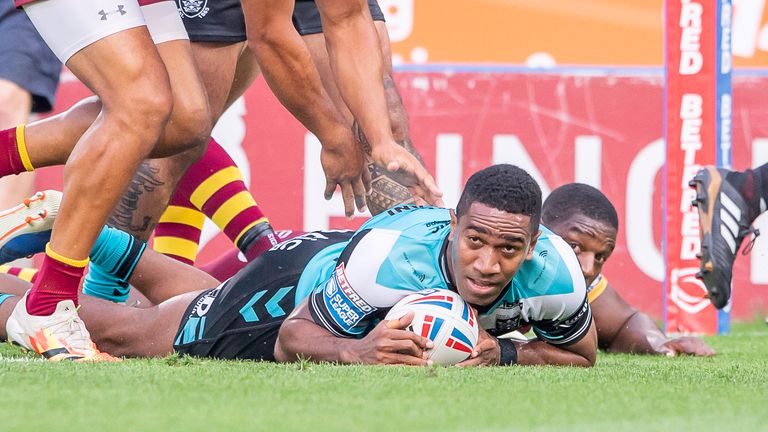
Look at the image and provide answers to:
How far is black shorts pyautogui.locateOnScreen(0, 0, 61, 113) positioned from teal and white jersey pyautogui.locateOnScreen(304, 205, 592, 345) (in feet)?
10.1

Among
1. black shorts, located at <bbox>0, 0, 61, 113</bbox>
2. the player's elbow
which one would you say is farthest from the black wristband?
black shorts, located at <bbox>0, 0, 61, 113</bbox>

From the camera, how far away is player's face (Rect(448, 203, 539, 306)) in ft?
14.0

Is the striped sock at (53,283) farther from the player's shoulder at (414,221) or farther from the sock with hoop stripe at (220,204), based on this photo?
the sock with hoop stripe at (220,204)

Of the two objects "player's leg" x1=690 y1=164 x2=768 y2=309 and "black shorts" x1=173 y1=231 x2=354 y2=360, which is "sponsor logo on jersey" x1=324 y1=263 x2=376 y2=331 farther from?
"player's leg" x1=690 y1=164 x2=768 y2=309

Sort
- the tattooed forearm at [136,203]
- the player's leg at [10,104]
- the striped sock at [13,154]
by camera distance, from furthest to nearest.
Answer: the player's leg at [10,104] < the tattooed forearm at [136,203] < the striped sock at [13,154]

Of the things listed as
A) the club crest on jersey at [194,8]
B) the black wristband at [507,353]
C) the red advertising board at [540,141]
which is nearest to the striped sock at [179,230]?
the club crest on jersey at [194,8]

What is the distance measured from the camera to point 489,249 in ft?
14.0

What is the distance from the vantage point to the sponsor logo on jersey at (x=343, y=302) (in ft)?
14.5

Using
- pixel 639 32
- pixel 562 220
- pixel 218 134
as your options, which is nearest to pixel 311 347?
pixel 562 220

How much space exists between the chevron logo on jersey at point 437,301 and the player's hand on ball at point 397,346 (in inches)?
2.8

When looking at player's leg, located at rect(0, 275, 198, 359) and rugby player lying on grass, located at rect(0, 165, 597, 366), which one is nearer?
rugby player lying on grass, located at rect(0, 165, 597, 366)

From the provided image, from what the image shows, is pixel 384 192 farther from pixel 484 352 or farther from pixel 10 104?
pixel 10 104

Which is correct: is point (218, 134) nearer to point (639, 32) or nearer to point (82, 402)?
point (639, 32)

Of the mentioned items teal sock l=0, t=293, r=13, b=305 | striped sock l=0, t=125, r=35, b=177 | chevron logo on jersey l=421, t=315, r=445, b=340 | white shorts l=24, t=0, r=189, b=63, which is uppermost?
white shorts l=24, t=0, r=189, b=63
